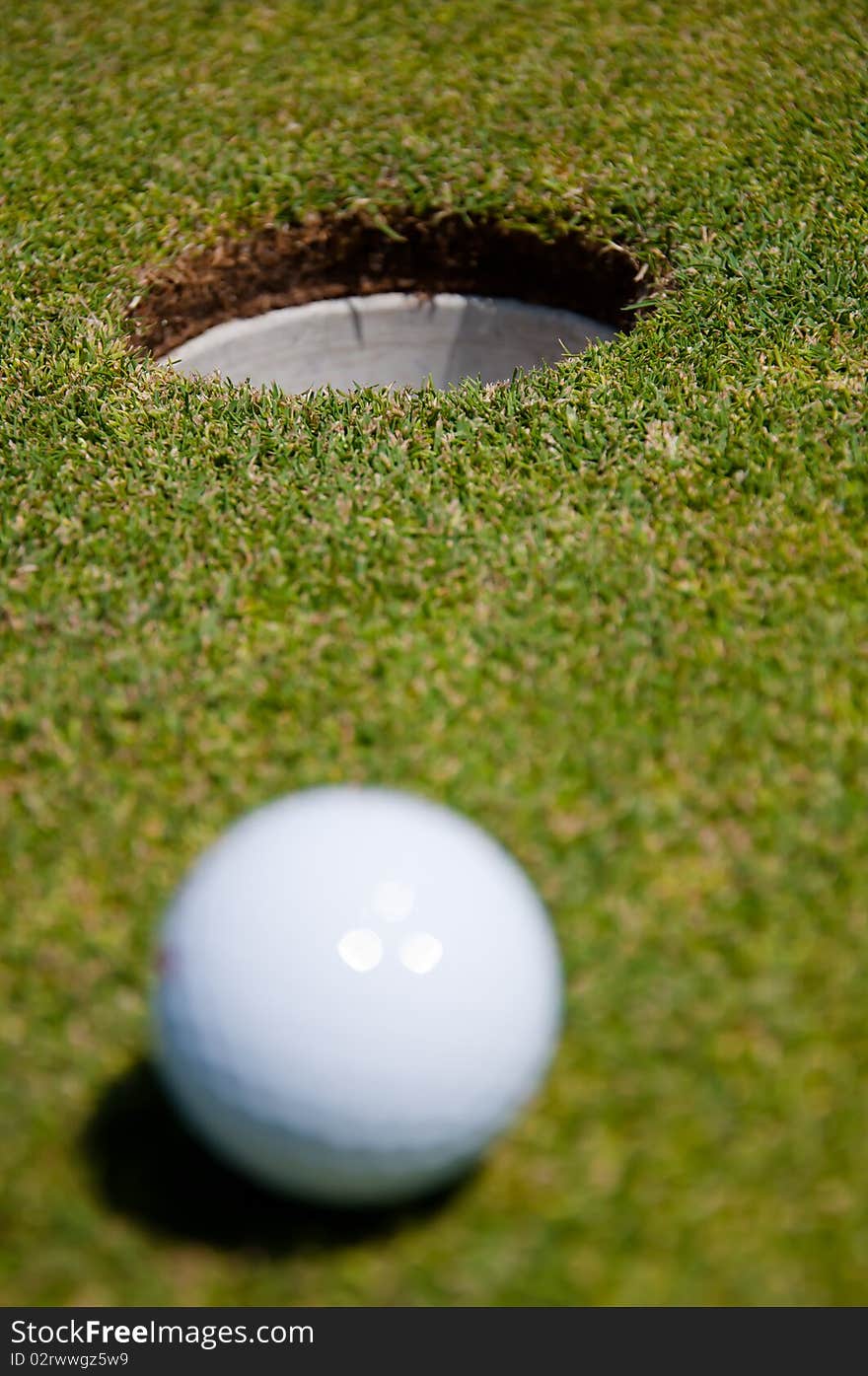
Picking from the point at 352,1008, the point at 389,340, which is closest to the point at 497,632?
the point at 352,1008

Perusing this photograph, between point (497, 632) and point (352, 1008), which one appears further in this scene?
point (497, 632)

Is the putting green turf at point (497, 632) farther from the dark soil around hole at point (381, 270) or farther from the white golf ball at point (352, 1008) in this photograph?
the white golf ball at point (352, 1008)

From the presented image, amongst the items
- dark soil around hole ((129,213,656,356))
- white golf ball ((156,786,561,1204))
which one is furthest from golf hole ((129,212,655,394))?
white golf ball ((156,786,561,1204))

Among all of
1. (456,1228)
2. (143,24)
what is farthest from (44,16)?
(456,1228)

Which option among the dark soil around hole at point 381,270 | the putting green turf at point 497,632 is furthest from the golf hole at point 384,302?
the putting green turf at point 497,632

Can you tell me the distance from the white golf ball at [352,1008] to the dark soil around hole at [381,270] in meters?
3.47

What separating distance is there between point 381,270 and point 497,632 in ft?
8.82

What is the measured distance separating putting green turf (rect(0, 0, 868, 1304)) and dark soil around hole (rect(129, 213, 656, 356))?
10cm

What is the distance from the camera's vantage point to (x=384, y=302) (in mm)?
5695

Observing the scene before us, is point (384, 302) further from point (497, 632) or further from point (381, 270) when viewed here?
point (497, 632)
